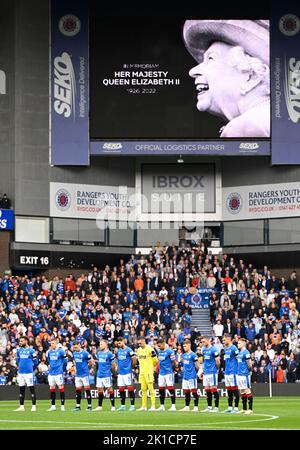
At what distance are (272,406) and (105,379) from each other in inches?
258

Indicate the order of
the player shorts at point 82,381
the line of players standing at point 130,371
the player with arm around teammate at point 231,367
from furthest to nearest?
the player shorts at point 82,381
the line of players standing at point 130,371
the player with arm around teammate at point 231,367

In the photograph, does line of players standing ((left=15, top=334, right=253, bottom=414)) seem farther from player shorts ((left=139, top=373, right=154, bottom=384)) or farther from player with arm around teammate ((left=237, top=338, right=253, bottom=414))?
player with arm around teammate ((left=237, top=338, right=253, bottom=414))

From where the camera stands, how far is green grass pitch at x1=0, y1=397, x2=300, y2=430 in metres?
29.5

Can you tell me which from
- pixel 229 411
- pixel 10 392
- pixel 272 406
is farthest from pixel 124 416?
pixel 10 392

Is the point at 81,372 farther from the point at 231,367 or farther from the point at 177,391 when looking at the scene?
the point at 177,391

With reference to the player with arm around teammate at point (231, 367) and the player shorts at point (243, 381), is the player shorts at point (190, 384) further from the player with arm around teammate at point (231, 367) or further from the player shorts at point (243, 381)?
the player shorts at point (243, 381)

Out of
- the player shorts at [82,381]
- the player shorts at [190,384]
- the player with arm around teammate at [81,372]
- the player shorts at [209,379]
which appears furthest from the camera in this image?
the player shorts at [82,381]

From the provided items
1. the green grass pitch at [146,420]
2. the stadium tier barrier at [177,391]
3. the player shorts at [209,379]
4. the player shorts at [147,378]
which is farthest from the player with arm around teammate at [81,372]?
the stadium tier barrier at [177,391]

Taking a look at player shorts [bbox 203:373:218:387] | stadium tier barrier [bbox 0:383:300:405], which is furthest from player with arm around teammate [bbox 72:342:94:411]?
stadium tier barrier [bbox 0:383:300:405]

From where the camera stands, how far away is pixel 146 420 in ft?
105

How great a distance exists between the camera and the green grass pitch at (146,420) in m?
29.5

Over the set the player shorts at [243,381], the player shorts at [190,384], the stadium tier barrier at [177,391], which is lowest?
the stadium tier barrier at [177,391]
